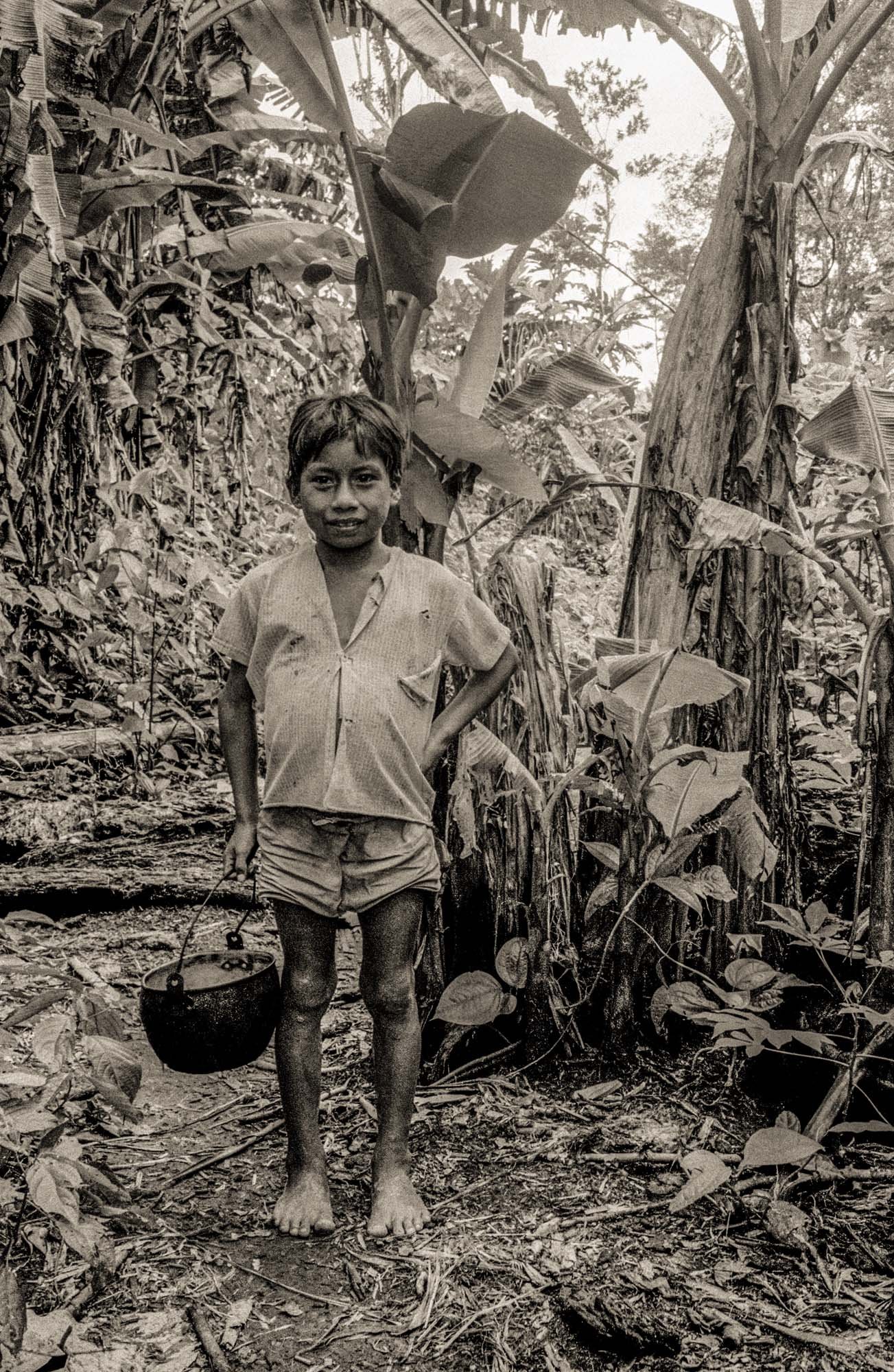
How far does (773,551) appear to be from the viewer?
2.44m

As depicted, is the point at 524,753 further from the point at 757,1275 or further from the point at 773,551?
the point at 757,1275

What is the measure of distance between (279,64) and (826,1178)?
3021mm

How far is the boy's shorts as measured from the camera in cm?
210

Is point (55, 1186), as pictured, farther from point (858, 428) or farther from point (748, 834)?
point (858, 428)

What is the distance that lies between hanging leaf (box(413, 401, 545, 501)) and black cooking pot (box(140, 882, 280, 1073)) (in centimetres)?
121

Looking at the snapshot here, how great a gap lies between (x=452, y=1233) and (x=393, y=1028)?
1.25 feet

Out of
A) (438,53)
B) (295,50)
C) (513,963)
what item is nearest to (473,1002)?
(513,963)

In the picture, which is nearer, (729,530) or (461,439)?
(729,530)

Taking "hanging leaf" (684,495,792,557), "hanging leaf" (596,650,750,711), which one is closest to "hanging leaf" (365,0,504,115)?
"hanging leaf" (684,495,792,557)

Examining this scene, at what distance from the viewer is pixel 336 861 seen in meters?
2.12

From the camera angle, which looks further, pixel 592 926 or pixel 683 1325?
pixel 592 926

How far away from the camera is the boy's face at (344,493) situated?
2.05 meters

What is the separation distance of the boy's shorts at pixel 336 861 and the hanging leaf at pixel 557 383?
1.24 metres

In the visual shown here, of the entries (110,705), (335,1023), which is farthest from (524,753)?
(110,705)
